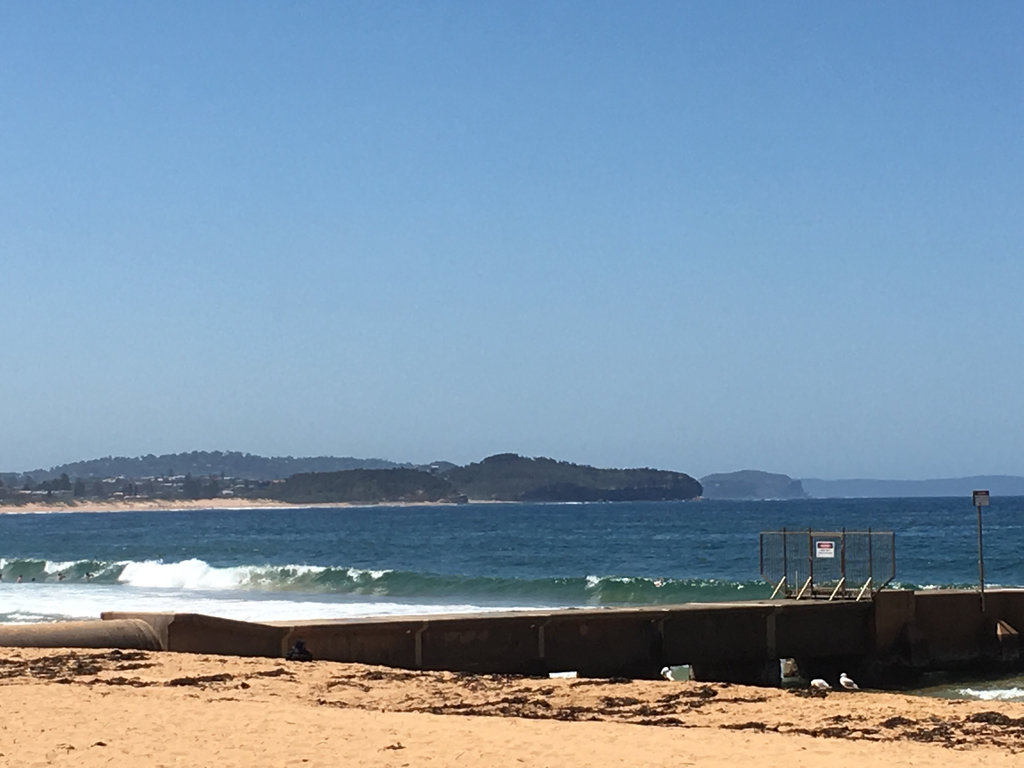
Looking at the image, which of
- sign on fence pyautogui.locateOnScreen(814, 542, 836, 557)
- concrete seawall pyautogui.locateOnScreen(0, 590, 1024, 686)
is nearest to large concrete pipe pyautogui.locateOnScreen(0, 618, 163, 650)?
concrete seawall pyautogui.locateOnScreen(0, 590, 1024, 686)

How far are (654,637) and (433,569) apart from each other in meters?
47.3

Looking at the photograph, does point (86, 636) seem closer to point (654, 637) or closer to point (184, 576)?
point (654, 637)

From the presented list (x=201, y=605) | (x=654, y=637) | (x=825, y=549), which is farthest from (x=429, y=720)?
(x=201, y=605)

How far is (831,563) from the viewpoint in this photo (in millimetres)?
26891

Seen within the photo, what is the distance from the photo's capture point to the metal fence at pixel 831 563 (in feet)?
86.0

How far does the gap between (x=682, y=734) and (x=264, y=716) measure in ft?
13.8

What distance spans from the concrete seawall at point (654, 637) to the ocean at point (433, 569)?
1.30 metres

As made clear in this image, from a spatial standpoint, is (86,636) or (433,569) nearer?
(86,636)

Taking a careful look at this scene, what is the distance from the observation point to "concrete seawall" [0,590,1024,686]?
66.7 ft

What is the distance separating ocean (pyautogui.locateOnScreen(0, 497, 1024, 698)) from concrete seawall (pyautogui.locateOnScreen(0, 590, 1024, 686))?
4.25 ft

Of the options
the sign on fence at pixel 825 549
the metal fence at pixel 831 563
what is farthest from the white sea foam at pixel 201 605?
the sign on fence at pixel 825 549

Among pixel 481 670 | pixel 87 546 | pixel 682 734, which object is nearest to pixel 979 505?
pixel 481 670

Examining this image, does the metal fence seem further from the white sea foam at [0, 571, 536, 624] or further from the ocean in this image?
the white sea foam at [0, 571, 536, 624]

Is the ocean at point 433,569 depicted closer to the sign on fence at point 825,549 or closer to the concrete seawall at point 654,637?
the concrete seawall at point 654,637
